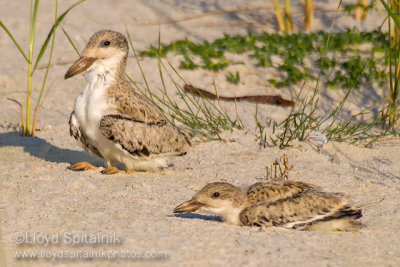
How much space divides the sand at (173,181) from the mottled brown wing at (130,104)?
1.45ft

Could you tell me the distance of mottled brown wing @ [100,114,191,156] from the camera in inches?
209

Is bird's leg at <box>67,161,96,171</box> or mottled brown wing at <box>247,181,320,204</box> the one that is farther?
bird's leg at <box>67,161,96,171</box>

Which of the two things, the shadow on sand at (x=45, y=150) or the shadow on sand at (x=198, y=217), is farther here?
the shadow on sand at (x=45, y=150)

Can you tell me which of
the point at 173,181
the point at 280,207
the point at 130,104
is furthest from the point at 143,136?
the point at 280,207

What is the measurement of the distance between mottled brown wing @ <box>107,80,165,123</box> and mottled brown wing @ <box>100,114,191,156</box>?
0.04 m

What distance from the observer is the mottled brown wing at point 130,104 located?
5445 millimetres

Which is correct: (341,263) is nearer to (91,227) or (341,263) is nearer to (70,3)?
(91,227)

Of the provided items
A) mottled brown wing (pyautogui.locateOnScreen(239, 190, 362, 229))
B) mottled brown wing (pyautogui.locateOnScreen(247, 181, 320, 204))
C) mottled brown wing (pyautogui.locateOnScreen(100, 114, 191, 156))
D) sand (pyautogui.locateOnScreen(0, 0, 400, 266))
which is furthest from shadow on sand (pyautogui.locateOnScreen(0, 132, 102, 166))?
mottled brown wing (pyautogui.locateOnScreen(239, 190, 362, 229))

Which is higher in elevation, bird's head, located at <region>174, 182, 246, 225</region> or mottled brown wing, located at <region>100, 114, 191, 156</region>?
mottled brown wing, located at <region>100, 114, 191, 156</region>

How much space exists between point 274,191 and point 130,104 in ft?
5.11

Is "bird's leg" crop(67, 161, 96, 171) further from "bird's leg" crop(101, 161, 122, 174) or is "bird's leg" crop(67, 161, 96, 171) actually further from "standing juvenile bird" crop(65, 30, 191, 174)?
"bird's leg" crop(101, 161, 122, 174)

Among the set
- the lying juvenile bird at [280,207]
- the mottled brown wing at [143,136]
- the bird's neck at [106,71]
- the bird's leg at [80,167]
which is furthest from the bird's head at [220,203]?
the bird's neck at [106,71]

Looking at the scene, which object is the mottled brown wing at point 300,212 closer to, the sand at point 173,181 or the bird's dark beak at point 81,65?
the sand at point 173,181

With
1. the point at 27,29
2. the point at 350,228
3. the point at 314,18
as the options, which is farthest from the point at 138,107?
the point at 314,18
